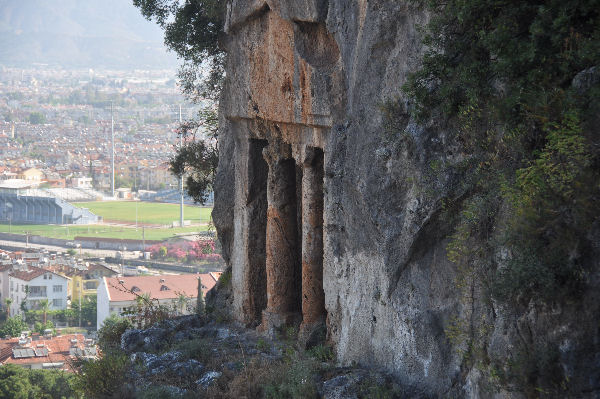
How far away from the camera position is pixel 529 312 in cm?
712

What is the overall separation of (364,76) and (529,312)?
14.3 ft

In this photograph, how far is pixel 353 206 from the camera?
10.7m

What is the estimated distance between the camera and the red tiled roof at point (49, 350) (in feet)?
126

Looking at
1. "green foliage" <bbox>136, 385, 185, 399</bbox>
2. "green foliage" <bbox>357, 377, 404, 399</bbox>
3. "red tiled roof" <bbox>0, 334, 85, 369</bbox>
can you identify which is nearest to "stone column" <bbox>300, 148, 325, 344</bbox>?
"green foliage" <bbox>136, 385, 185, 399</bbox>

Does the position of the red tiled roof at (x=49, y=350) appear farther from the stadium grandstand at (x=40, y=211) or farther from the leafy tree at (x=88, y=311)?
the stadium grandstand at (x=40, y=211)

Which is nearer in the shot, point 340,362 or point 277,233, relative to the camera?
point 340,362

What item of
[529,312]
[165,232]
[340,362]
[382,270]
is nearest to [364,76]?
[382,270]

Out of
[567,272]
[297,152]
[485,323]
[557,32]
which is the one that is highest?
[557,32]

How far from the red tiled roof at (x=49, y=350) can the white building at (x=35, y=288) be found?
45.8ft

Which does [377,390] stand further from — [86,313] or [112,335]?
[86,313]

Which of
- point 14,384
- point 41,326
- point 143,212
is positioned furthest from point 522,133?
point 143,212

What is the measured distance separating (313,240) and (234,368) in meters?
2.32

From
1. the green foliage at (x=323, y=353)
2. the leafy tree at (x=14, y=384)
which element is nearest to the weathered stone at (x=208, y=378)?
the green foliage at (x=323, y=353)

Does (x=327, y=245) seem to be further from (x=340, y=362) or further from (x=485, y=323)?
(x=485, y=323)
